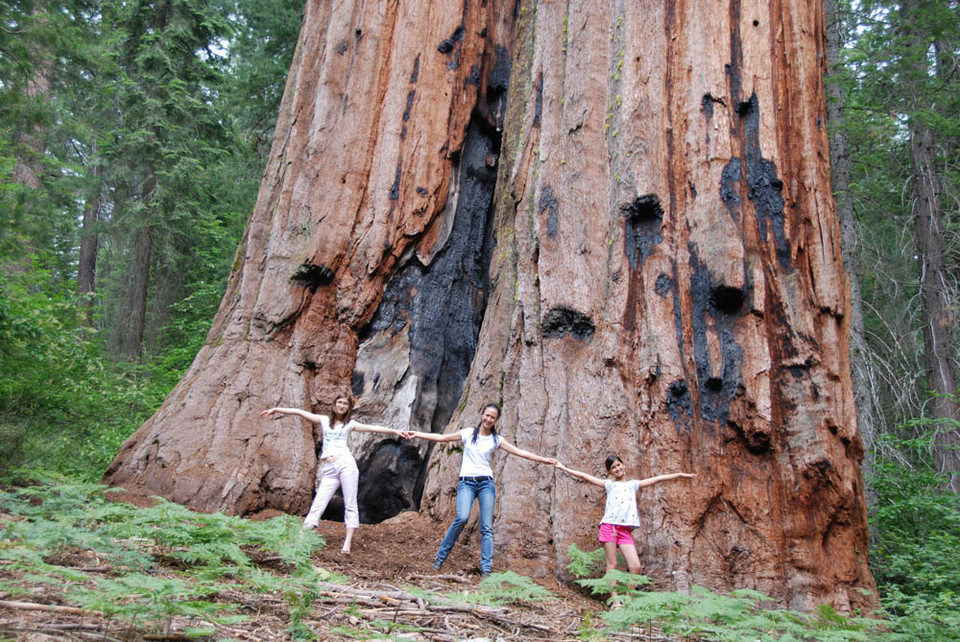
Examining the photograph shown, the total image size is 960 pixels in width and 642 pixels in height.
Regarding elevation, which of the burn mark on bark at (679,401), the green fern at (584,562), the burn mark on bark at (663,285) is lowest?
the green fern at (584,562)

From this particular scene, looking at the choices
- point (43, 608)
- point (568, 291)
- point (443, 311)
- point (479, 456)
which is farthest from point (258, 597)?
point (443, 311)

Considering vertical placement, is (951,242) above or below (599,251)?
above

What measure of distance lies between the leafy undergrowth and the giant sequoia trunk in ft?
3.54

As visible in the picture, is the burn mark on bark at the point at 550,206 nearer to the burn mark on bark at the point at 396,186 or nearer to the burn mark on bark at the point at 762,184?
the burn mark on bark at the point at 762,184

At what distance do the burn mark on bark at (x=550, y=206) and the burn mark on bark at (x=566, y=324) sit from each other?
885 mm

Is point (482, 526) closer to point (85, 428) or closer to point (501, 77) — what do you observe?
point (501, 77)

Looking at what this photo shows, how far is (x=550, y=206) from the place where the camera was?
298 inches

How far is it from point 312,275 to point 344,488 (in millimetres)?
3177


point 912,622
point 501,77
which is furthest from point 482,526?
point 501,77

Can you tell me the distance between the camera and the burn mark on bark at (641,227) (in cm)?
704

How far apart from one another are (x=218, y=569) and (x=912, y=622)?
5.16 metres

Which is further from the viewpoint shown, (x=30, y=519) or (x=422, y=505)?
(x=422, y=505)

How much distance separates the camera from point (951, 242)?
1291 cm

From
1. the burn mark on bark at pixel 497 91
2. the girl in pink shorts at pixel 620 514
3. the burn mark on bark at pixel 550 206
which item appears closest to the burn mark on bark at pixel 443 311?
the burn mark on bark at pixel 497 91
